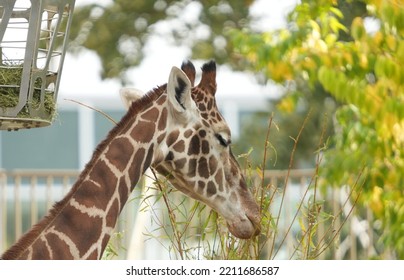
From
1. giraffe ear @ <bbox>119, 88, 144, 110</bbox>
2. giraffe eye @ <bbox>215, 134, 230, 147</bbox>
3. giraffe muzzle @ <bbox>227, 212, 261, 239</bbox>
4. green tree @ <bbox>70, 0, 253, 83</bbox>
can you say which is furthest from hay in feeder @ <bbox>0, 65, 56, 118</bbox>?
green tree @ <bbox>70, 0, 253, 83</bbox>

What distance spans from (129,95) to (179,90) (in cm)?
31

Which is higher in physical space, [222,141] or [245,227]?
[222,141]

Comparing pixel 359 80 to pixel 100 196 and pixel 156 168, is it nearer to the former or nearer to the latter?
pixel 156 168

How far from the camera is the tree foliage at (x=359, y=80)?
18.9 feet

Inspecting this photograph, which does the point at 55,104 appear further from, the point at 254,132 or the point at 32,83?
the point at 254,132

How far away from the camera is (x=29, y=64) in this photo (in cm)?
303

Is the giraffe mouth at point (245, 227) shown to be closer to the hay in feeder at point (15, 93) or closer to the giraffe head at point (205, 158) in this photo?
the giraffe head at point (205, 158)

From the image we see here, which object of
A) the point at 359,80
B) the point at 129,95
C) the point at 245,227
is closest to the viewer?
the point at 245,227

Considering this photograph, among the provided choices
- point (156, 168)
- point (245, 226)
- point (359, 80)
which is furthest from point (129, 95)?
point (359, 80)

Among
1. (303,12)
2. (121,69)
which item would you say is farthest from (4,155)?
(303,12)

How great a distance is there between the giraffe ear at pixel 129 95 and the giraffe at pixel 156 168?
0.02m

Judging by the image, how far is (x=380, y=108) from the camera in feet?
18.9

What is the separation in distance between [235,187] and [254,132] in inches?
358

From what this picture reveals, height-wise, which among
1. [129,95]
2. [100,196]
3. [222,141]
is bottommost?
[100,196]
